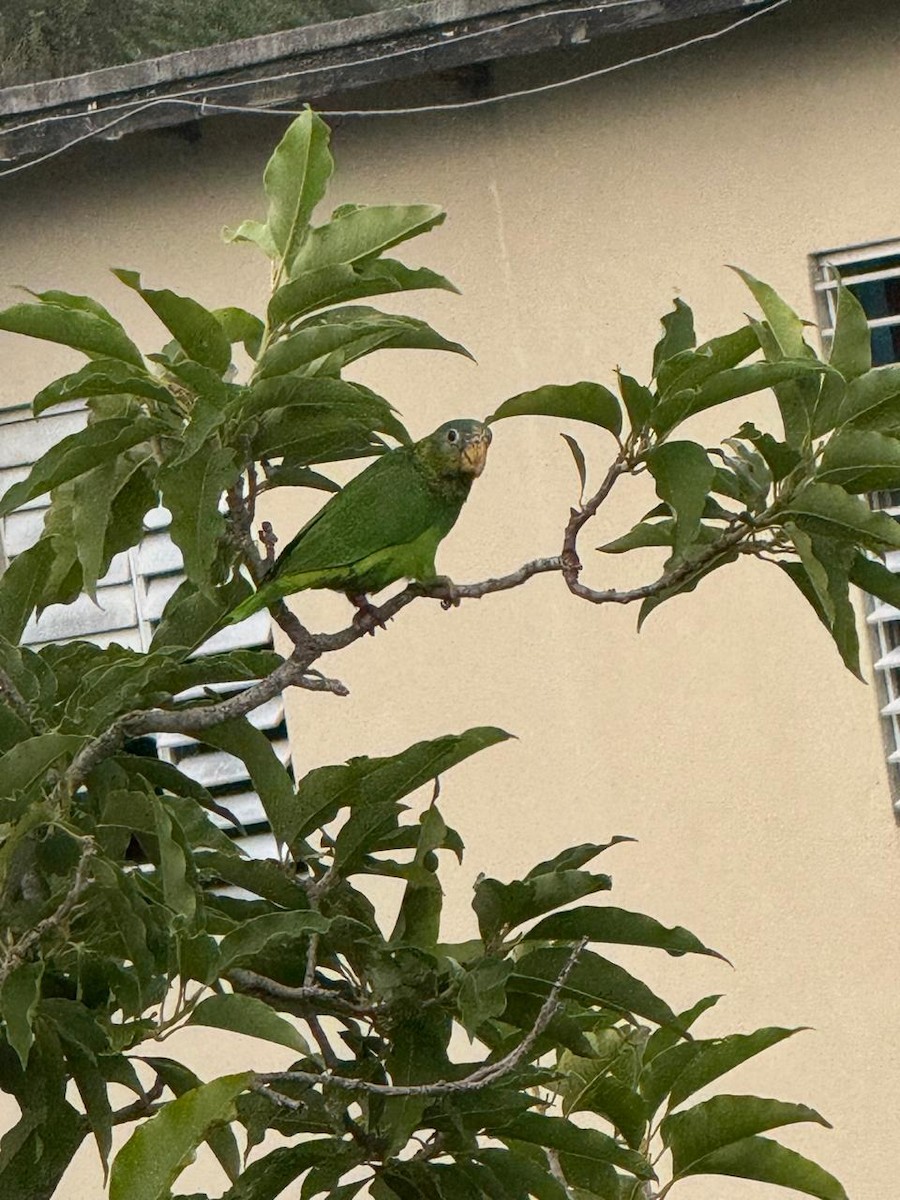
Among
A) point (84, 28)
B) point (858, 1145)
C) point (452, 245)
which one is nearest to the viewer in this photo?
point (858, 1145)

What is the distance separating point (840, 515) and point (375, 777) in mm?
476

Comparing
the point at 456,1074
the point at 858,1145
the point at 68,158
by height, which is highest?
the point at 68,158

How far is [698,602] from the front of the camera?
3.57 m

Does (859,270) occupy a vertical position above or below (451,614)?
above

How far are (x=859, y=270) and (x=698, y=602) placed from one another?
75cm

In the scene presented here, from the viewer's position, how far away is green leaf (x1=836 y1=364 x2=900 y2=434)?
1461mm

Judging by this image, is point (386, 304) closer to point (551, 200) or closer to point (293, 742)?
point (551, 200)

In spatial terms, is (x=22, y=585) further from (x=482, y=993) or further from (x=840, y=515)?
(x=840, y=515)

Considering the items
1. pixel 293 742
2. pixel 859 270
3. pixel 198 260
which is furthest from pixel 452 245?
pixel 293 742

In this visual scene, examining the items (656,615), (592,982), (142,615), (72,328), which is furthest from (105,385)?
(142,615)

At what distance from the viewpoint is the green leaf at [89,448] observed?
4.61 ft

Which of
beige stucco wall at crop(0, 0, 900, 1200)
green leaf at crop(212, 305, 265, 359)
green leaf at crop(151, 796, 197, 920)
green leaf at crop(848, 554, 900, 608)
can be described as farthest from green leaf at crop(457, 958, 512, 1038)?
beige stucco wall at crop(0, 0, 900, 1200)

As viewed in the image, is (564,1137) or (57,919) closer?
(57,919)

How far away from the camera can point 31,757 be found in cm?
136
